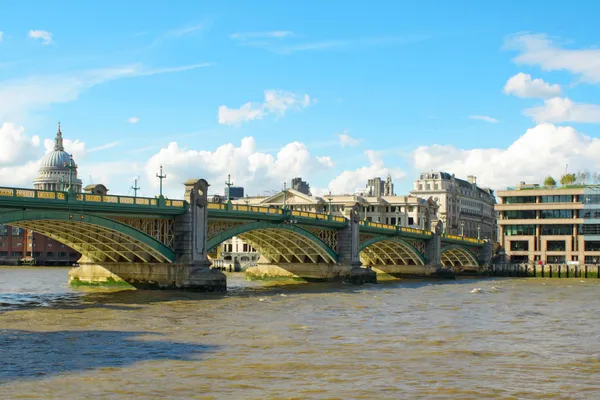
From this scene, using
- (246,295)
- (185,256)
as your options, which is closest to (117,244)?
(185,256)

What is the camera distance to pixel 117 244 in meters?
70.6

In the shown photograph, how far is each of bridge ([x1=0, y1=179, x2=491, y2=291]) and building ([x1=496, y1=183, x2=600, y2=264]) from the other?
116 feet

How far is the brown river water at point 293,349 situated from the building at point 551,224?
226 feet

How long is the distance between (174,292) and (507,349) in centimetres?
3607

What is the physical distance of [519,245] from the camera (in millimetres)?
133625

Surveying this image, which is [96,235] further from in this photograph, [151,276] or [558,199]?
[558,199]

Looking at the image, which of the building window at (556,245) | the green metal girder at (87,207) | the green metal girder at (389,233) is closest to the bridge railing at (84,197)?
the green metal girder at (87,207)

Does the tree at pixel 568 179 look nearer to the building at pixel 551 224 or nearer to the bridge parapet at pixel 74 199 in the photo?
the building at pixel 551 224

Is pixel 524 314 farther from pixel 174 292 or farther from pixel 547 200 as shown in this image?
pixel 547 200

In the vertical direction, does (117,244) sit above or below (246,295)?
above

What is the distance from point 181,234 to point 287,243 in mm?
25025

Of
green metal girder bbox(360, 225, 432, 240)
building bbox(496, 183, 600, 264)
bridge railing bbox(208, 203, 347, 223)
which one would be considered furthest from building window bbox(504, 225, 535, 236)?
bridge railing bbox(208, 203, 347, 223)

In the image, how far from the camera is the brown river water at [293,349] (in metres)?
27.2

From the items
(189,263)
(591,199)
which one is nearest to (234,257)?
(591,199)
